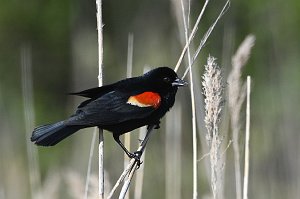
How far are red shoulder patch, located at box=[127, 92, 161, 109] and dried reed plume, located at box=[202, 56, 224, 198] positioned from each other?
59cm

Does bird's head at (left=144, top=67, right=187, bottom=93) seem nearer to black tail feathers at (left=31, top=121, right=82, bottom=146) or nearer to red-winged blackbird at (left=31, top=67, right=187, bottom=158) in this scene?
red-winged blackbird at (left=31, top=67, right=187, bottom=158)

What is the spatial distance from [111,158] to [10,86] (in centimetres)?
445

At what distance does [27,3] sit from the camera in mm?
12102

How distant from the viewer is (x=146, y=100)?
10.5ft

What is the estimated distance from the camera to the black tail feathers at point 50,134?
2912 millimetres

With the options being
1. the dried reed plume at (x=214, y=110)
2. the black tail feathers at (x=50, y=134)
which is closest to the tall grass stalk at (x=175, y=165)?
the black tail feathers at (x=50, y=134)

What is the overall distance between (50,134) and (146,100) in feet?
1.62

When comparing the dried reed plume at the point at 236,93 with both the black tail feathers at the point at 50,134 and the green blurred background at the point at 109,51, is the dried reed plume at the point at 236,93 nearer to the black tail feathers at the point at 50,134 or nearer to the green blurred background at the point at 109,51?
the black tail feathers at the point at 50,134

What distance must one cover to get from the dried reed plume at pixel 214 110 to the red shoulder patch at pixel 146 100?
0.59 meters

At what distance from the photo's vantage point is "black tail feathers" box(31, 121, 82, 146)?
9.55 ft

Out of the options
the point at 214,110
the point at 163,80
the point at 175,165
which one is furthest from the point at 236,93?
the point at 175,165

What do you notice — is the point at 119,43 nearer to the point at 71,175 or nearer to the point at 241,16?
the point at 241,16

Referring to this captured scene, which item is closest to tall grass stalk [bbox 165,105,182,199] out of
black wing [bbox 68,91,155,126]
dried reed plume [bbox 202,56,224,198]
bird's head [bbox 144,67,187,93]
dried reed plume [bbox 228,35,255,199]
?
bird's head [bbox 144,67,187,93]

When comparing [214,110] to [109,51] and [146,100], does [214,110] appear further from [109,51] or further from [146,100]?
[109,51]
